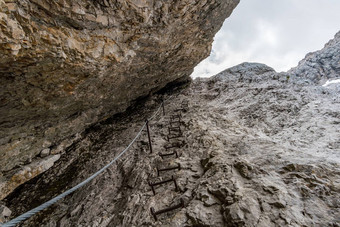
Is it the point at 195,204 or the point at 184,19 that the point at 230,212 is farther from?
the point at 184,19

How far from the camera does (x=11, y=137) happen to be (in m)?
7.84

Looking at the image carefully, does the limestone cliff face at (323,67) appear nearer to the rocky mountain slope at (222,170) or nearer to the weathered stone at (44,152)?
the rocky mountain slope at (222,170)

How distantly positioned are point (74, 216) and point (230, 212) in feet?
16.3

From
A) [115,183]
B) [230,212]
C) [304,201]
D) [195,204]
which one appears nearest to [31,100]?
[115,183]

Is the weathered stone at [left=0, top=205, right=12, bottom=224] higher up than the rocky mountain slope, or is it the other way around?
the rocky mountain slope

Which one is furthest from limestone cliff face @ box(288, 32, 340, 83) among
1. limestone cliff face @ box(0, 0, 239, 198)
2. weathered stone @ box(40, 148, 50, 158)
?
weathered stone @ box(40, 148, 50, 158)

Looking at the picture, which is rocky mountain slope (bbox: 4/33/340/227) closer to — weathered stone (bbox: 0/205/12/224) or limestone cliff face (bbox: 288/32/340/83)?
weathered stone (bbox: 0/205/12/224)

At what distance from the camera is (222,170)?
4605 mm

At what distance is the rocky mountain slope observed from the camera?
3457 millimetres

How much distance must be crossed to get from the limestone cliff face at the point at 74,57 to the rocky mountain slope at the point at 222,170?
1.70 meters

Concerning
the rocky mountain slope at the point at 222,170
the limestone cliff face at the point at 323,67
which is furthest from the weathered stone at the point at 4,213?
the limestone cliff face at the point at 323,67

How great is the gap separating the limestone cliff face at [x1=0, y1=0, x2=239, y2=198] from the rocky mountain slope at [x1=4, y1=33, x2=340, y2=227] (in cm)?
170

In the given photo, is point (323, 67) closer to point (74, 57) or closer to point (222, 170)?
point (222, 170)

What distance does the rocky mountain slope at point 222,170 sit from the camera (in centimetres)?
346
